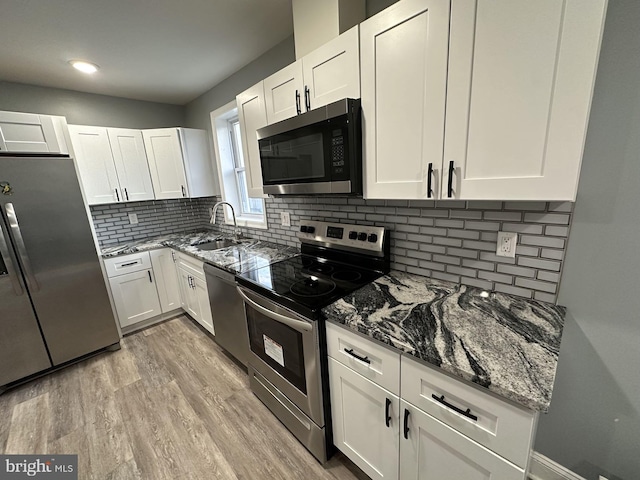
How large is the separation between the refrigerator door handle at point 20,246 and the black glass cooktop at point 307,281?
5.87 ft

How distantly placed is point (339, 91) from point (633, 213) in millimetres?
1256

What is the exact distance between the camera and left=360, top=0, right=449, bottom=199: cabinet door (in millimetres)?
942

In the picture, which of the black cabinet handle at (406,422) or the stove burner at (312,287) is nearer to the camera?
the black cabinet handle at (406,422)

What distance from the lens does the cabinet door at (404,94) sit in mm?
942

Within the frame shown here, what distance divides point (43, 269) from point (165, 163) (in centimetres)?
152

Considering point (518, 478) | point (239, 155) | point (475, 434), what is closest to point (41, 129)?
point (239, 155)

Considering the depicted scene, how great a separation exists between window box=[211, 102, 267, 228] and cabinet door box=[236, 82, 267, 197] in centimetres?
78

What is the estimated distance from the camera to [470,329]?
0.95 meters

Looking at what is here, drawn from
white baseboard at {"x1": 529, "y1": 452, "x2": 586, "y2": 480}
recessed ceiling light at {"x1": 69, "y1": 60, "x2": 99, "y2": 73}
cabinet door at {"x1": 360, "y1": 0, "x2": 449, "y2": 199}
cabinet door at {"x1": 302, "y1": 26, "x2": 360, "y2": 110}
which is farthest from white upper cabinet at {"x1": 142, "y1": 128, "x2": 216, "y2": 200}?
white baseboard at {"x1": 529, "y1": 452, "x2": 586, "y2": 480}

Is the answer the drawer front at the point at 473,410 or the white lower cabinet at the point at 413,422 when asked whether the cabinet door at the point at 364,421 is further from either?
the drawer front at the point at 473,410

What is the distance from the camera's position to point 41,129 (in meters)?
1.98

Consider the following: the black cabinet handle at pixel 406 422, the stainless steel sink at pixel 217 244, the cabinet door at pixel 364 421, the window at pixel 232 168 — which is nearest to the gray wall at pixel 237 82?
the window at pixel 232 168

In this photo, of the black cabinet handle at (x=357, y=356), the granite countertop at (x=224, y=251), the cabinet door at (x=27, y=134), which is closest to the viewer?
the black cabinet handle at (x=357, y=356)

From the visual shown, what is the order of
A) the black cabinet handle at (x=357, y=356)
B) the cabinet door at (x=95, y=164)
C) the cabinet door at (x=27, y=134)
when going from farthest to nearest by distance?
the cabinet door at (x=95, y=164) < the cabinet door at (x=27, y=134) < the black cabinet handle at (x=357, y=356)
